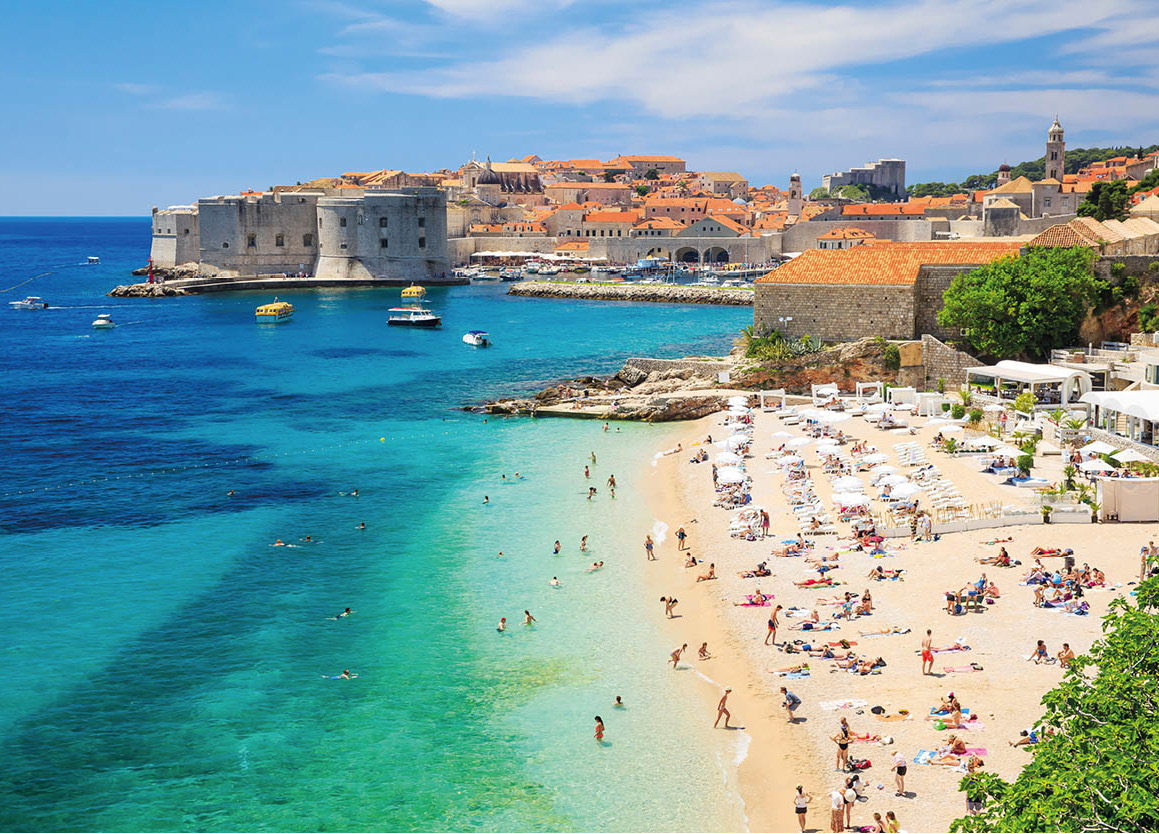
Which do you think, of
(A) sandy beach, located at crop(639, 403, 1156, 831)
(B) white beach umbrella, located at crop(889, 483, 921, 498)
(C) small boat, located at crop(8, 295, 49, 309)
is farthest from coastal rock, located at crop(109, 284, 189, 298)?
(B) white beach umbrella, located at crop(889, 483, 921, 498)

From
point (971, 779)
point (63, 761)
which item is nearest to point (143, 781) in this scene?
point (63, 761)

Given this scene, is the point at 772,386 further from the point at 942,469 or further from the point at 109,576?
the point at 109,576

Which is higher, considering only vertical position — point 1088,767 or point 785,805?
point 1088,767

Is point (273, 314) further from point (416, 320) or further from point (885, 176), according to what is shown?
point (885, 176)

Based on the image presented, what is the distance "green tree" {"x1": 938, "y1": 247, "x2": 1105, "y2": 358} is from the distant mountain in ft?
296

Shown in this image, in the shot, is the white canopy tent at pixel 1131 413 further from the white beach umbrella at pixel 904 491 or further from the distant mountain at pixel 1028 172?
the distant mountain at pixel 1028 172

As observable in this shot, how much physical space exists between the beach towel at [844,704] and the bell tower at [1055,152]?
6973 cm

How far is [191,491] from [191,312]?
1848 inches

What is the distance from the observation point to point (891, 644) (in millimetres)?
13930

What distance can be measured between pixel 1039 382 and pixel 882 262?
824 centimetres

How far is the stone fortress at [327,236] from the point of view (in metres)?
81.4

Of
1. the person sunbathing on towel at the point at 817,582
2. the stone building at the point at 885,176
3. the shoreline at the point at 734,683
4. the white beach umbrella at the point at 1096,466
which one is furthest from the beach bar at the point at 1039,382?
the stone building at the point at 885,176

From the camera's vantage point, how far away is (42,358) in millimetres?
48562

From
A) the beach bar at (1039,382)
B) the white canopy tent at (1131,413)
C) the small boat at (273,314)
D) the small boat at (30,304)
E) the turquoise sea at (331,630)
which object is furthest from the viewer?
the small boat at (30,304)
